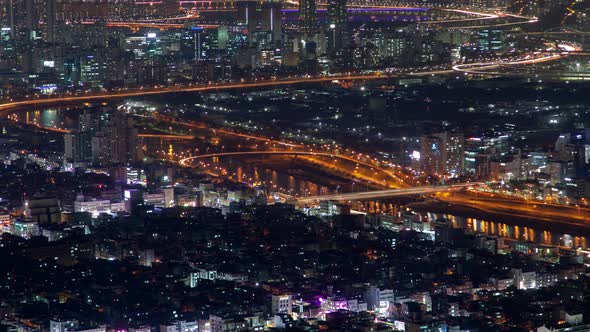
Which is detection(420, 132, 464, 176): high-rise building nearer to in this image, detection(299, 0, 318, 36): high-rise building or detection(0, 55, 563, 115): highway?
detection(0, 55, 563, 115): highway

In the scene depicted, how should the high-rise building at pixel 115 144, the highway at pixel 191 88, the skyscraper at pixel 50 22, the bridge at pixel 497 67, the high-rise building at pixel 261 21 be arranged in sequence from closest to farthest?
the high-rise building at pixel 115 144 < the highway at pixel 191 88 < the bridge at pixel 497 67 < the high-rise building at pixel 261 21 < the skyscraper at pixel 50 22

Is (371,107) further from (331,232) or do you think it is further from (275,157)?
(331,232)

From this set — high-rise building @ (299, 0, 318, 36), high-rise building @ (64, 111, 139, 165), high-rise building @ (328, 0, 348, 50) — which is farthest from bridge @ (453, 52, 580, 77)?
high-rise building @ (64, 111, 139, 165)

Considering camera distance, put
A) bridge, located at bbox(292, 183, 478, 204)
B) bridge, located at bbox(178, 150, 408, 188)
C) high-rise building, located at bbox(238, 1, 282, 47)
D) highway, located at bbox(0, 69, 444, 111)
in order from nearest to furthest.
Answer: bridge, located at bbox(292, 183, 478, 204), bridge, located at bbox(178, 150, 408, 188), highway, located at bbox(0, 69, 444, 111), high-rise building, located at bbox(238, 1, 282, 47)

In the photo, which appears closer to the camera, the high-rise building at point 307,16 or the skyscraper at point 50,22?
the high-rise building at point 307,16

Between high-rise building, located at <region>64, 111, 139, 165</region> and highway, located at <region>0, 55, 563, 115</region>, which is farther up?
high-rise building, located at <region>64, 111, 139, 165</region>

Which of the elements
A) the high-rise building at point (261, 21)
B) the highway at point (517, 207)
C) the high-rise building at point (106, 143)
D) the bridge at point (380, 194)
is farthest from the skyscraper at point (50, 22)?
the highway at point (517, 207)

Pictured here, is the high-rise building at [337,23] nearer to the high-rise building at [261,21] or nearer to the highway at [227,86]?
the high-rise building at [261,21]

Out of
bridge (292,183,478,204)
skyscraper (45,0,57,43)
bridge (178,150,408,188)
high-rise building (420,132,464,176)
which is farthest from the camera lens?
skyscraper (45,0,57,43)
